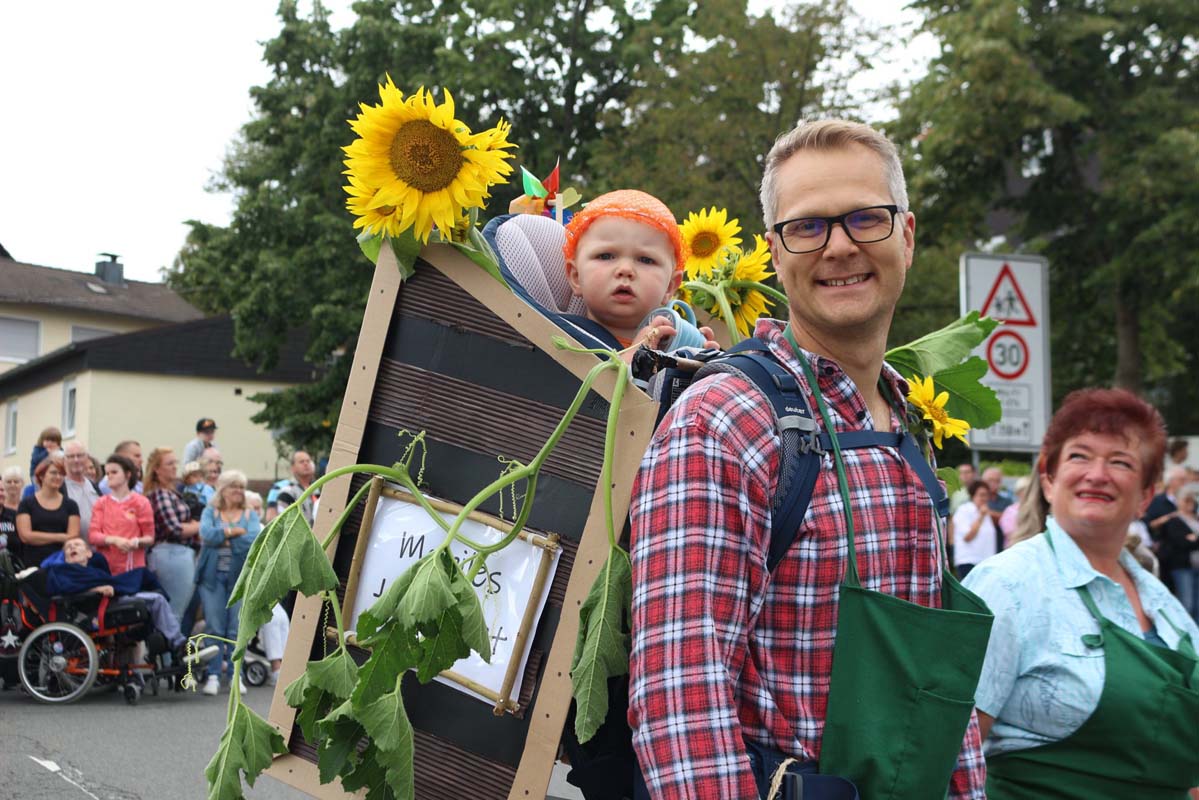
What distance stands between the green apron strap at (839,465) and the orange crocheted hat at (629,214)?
2.86 ft

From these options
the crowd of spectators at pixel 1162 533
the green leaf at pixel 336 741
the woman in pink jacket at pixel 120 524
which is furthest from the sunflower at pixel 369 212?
the crowd of spectators at pixel 1162 533

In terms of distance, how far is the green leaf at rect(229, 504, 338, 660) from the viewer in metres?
2.11

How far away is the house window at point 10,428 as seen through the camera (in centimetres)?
4822

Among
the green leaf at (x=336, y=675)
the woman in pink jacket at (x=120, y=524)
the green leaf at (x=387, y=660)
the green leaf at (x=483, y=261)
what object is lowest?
the woman in pink jacket at (x=120, y=524)

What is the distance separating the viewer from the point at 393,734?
2.07 m

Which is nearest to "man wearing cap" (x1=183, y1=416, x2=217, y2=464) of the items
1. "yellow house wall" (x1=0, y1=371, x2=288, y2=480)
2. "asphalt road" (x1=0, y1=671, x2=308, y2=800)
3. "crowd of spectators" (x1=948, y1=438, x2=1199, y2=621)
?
"asphalt road" (x1=0, y1=671, x2=308, y2=800)

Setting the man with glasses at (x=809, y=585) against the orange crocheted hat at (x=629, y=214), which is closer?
the man with glasses at (x=809, y=585)

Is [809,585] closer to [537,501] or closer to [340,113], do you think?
[537,501]

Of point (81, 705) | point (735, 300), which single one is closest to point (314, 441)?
point (81, 705)

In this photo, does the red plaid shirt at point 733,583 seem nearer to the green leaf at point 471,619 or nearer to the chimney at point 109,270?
the green leaf at point 471,619

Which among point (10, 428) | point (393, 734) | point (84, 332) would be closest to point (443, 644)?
point (393, 734)

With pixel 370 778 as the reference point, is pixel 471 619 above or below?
above

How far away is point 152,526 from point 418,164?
998cm

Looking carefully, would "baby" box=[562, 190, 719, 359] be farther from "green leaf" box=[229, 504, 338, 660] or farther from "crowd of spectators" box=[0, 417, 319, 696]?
"crowd of spectators" box=[0, 417, 319, 696]
